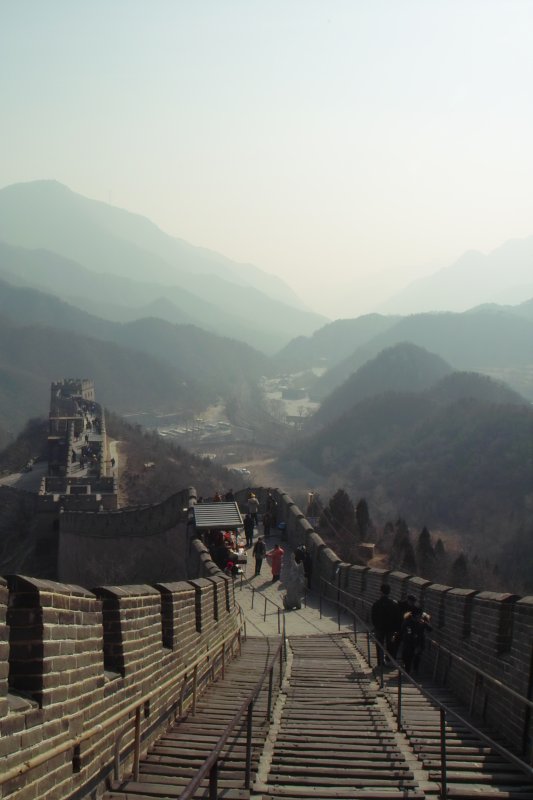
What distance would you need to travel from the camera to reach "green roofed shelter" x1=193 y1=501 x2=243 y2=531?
22.3 metres

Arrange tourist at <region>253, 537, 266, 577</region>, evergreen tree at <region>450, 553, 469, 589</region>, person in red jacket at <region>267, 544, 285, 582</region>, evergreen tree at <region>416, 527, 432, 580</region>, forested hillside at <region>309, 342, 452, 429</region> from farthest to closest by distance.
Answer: forested hillside at <region>309, 342, 452, 429</region> → evergreen tree at <region>416, 527, 432, 580</region> → evergreen tree at <region>450, 553, 469, 589</region> → tourist at <region>253, 537, 266, 577</region> → person in red jacket at <region>267, 544, 285, 582</region>

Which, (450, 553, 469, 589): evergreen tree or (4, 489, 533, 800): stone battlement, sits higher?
(4, 489, 533, 800): stone battlement

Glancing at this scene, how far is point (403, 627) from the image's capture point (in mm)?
11086

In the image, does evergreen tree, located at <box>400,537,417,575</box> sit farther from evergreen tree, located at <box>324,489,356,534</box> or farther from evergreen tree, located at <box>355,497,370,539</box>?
evergreen tree, located at <box>324,489,356,534</box>

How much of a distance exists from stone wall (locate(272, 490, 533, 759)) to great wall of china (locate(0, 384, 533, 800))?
1cm

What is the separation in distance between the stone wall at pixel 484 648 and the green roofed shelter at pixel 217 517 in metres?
8.60

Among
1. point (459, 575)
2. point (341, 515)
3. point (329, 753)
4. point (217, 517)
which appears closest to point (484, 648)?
point (329, 753)

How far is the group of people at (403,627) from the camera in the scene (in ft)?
35.7

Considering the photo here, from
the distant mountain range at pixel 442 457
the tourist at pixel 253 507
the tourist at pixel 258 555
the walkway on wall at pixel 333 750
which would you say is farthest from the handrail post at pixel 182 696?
the distant mountain range at pixel 442 457

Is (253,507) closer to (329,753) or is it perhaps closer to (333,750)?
(333,750)

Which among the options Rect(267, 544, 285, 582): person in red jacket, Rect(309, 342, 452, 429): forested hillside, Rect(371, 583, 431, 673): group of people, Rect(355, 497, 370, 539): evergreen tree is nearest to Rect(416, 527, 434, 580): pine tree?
Rect(355, 497, 370, 539): evergreen tree

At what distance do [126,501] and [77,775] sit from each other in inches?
1764

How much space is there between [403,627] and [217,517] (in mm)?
11920

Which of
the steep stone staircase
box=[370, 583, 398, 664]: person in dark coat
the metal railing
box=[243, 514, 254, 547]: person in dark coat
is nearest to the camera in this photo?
the metal railing
